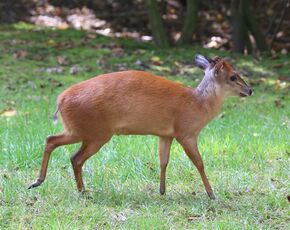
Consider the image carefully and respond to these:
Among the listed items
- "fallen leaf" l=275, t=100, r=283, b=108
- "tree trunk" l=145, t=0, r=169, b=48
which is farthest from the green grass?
"tree trunk" l=145, t=0, r=169, b=48

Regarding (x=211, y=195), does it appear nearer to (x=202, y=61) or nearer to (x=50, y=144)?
(x=202, y=61)

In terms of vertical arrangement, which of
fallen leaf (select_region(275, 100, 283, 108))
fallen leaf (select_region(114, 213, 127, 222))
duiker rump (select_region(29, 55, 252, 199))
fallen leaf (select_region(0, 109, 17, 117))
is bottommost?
fallen leaf (select_region(275, 100, 283, 108))

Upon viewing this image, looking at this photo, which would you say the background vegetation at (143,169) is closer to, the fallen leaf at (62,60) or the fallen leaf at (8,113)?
the fallen leaf at (8,113)

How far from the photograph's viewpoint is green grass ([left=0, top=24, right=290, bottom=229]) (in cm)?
409

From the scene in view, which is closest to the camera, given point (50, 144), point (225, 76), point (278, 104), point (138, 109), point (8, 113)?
point (138, 109)

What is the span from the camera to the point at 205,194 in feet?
15.3

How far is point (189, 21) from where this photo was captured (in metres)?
11.8

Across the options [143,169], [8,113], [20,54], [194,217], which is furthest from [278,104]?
[194,217]

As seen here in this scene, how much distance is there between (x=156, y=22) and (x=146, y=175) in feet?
21.5

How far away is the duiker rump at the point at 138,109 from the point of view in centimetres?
441

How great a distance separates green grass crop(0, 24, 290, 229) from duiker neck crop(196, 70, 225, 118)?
21.7 inches

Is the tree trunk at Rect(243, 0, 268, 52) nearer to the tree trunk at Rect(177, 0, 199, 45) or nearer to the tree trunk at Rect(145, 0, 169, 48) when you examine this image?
the tree trunk at Rect(177, 0, 199, 45)

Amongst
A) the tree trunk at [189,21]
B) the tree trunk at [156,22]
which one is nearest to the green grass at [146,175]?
the tree trunk at [156,22]

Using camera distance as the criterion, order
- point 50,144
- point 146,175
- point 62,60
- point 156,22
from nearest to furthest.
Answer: point 50,144
point 146,175
point 62,60
point 156,22
